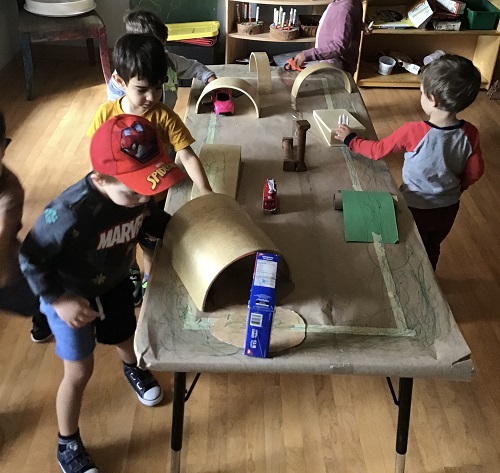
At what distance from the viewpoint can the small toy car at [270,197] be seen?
1408mm

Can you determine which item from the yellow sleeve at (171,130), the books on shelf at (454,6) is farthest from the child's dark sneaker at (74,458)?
the books on shelf at (454,6)

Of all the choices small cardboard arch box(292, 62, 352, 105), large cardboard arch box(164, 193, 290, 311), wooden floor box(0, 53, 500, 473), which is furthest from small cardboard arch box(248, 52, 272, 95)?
wooden floor box(0, 53, 500, 473)

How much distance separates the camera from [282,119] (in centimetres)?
188

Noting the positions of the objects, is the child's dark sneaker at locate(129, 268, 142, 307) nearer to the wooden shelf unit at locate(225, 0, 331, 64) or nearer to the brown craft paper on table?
the brown craft paper on table

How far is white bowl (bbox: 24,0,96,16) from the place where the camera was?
3.18 m

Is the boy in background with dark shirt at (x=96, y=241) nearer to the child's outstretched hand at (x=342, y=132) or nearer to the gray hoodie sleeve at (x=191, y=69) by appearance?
the child's outstretched hand at (x=342, y=132)

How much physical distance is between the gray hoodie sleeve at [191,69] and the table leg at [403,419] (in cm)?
129

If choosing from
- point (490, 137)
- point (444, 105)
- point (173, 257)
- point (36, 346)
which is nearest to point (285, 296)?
point (173, 257)

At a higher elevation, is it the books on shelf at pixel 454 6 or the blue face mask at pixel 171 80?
the blue face mask at pixel 171 80

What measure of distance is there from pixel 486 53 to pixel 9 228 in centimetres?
338

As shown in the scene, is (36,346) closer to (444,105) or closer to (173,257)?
(173,257)

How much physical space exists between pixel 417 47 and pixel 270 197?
2.86 meters

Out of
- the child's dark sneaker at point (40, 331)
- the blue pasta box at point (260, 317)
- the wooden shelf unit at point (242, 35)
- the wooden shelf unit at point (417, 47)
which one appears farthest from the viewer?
the wooden shelf unit at point (417, 47)

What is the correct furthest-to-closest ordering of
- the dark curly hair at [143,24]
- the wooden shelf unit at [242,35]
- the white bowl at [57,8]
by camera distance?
1. the wooden shelf unit at [242,35]
2. the white bowl at [57,8]
3. the dark curly hair at [143,24]
